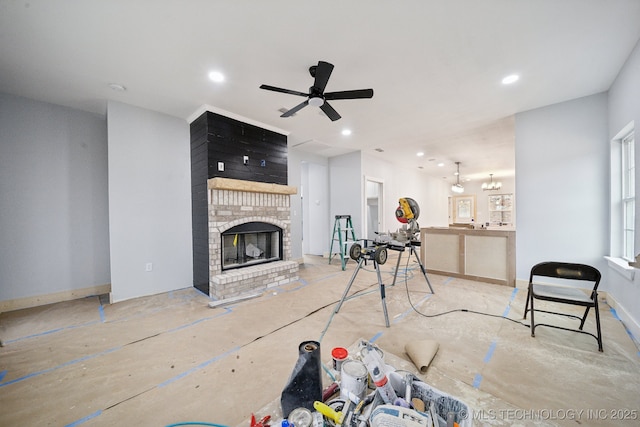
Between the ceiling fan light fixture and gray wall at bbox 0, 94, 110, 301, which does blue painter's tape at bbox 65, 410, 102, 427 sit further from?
the ceiling fan light fixture

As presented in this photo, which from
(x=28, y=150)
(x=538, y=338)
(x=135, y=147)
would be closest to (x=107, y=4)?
(x=135, y=147)

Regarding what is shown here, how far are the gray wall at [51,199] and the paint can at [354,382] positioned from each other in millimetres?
4240

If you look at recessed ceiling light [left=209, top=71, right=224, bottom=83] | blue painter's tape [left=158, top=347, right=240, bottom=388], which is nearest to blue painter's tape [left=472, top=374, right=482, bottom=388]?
blue painter's tape [left=158, top=347, right=240, bottom=388]

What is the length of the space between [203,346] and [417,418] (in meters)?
2.03

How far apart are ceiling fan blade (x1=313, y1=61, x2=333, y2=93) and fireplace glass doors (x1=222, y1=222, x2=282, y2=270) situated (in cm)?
243

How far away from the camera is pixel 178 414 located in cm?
142

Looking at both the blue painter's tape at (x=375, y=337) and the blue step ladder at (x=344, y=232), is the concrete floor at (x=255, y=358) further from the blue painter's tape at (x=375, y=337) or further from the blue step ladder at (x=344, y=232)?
the blue step ladder at (x=344, y=232)

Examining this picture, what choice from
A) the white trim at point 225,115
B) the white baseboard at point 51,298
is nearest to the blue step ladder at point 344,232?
the white trim at point 225,115

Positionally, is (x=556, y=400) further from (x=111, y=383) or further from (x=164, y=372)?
(x=111, y=383)

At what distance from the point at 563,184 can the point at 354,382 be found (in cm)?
427

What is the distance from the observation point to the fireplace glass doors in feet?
12.4

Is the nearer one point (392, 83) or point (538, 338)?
point (538, 338)

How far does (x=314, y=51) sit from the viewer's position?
2.28m

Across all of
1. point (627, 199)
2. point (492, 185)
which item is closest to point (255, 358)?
point (627, 199)
